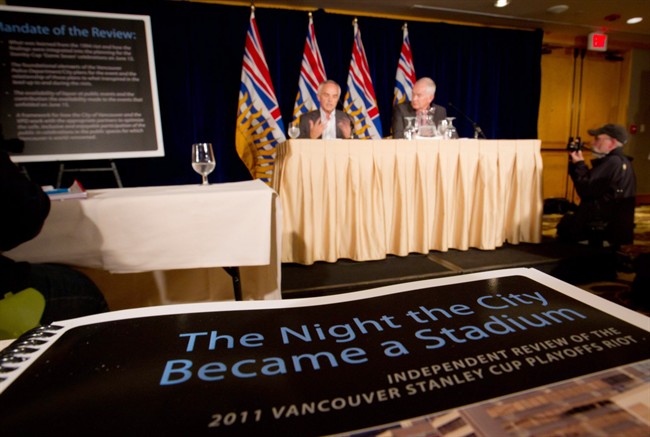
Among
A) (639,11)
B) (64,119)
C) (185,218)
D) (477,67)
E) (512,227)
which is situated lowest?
(512,227)

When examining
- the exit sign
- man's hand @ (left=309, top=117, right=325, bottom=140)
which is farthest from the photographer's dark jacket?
the exit sign

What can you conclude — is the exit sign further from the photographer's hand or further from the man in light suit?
the man in light suit

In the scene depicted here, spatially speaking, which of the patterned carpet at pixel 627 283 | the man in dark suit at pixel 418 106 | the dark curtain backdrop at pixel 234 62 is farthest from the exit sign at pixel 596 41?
the man in dark suit at pixel 418 106

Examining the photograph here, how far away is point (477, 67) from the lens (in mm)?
4480

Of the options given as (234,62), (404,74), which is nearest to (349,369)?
(234,62)

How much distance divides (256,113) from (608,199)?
2.91 m

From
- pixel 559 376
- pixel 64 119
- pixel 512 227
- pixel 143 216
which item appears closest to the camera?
pixel 559 376

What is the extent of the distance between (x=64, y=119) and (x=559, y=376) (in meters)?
3.40

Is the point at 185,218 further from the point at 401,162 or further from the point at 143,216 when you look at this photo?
the point at 401,162

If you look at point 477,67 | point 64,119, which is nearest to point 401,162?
point 64,119

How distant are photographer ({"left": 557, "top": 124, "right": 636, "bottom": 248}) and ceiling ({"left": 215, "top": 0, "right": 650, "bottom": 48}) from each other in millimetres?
2257

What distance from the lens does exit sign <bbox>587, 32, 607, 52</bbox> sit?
470cm

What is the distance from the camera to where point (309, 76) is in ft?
12.0

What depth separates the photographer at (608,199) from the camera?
2322mm
